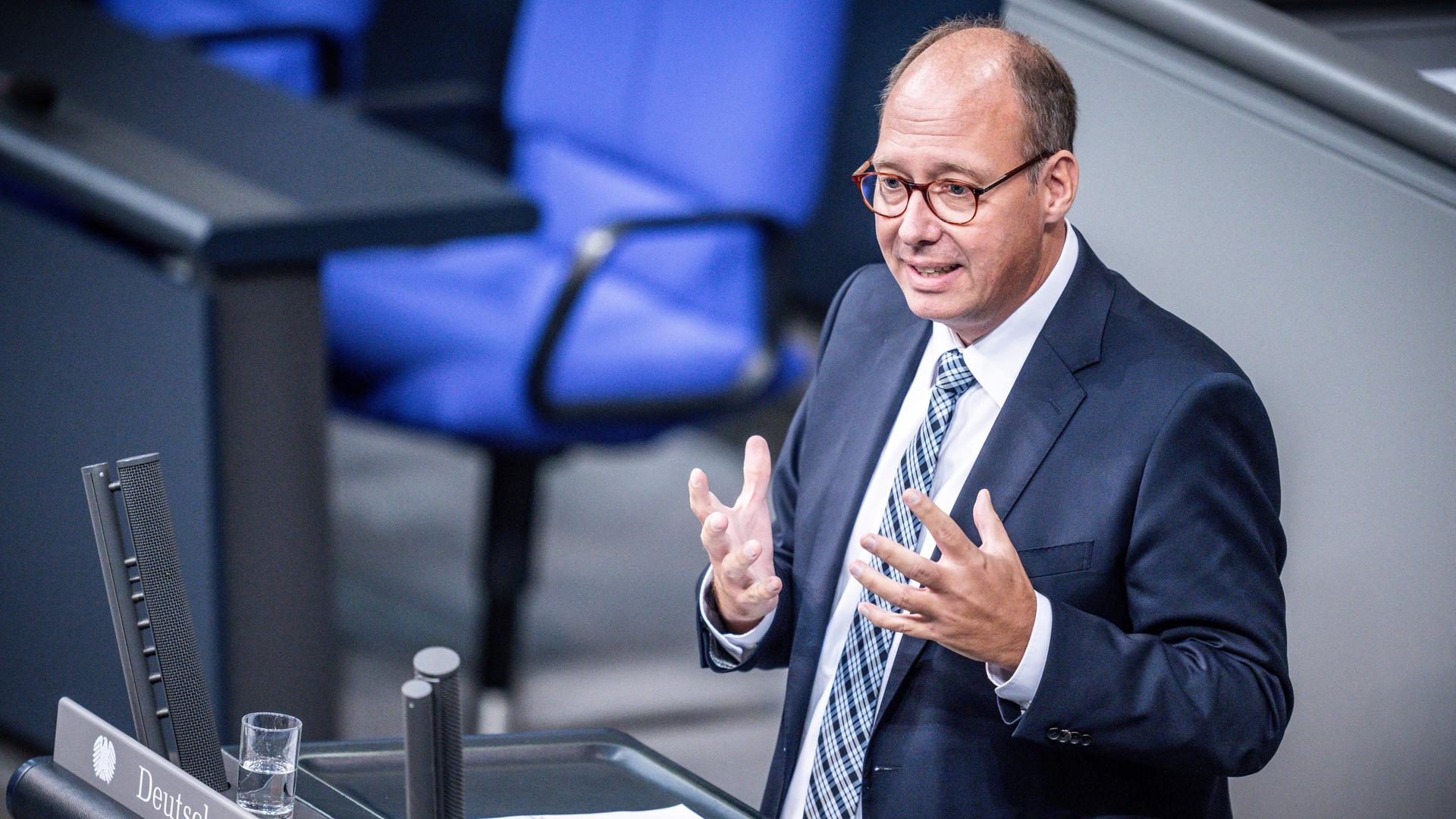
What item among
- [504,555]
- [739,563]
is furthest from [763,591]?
[504,555]

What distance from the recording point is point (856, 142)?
363cm

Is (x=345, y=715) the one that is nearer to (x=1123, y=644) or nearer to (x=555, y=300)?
(x=555, y=300)

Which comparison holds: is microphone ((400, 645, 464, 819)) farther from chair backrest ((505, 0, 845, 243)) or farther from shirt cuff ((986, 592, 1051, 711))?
chair backrest ((505, 0, 845, 243))

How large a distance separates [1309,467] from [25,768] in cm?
104

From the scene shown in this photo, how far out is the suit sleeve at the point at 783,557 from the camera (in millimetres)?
1567

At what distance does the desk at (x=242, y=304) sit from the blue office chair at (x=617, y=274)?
1.05 ft

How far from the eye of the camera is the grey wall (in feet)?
4.71

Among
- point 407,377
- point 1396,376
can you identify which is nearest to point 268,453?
point 407,377

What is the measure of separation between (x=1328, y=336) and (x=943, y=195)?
1.21 ft

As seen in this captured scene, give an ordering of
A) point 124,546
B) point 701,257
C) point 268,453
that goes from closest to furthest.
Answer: point 124,546 → point 268,453 → point 701,257

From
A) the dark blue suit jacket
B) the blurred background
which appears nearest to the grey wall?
the blurred background

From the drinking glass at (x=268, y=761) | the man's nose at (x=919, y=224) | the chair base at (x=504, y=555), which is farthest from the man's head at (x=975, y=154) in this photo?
the chair base at (x=504, y=555)

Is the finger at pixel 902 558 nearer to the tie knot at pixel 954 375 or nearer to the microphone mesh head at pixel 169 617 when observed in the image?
the tie knot at pixel 954 375

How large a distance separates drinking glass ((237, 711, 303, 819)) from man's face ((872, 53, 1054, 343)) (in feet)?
1.83
